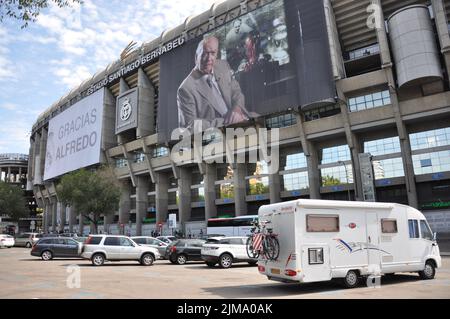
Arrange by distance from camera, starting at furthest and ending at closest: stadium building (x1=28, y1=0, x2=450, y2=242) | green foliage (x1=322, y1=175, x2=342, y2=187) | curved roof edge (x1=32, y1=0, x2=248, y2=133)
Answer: curved roof edge (x1=32, y1=0, x2=248, y2=133) → green foliage (x1=322, y1=175, x2=342, y2=187) → stadium building (x1=28, y1=0, x2=450, y2=242)

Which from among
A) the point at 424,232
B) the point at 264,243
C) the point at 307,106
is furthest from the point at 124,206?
the point at 424,232

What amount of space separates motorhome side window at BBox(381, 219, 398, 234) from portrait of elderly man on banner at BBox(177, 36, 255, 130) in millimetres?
32773

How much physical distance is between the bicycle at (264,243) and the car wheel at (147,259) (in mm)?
9856

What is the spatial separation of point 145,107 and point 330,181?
1259 inches

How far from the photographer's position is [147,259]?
2050 cm

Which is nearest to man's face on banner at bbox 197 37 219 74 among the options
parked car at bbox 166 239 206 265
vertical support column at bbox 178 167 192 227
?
vertical support column at bbox 178 167 192 227

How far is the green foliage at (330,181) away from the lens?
43.0 metres

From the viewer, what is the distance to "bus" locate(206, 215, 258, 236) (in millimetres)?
35125

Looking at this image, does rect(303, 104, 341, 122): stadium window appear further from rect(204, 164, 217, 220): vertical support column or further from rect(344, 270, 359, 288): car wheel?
rect(344, 270, 359, 288): car wheel

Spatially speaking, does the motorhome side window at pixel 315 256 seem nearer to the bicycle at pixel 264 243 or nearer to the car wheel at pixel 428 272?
the bicycle at pixel 264 243

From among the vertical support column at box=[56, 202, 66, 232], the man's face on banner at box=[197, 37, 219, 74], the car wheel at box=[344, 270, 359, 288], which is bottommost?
the car wheel at box=[344, 270, 359, 288]

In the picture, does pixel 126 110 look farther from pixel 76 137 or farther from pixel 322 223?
pixel 322 223
